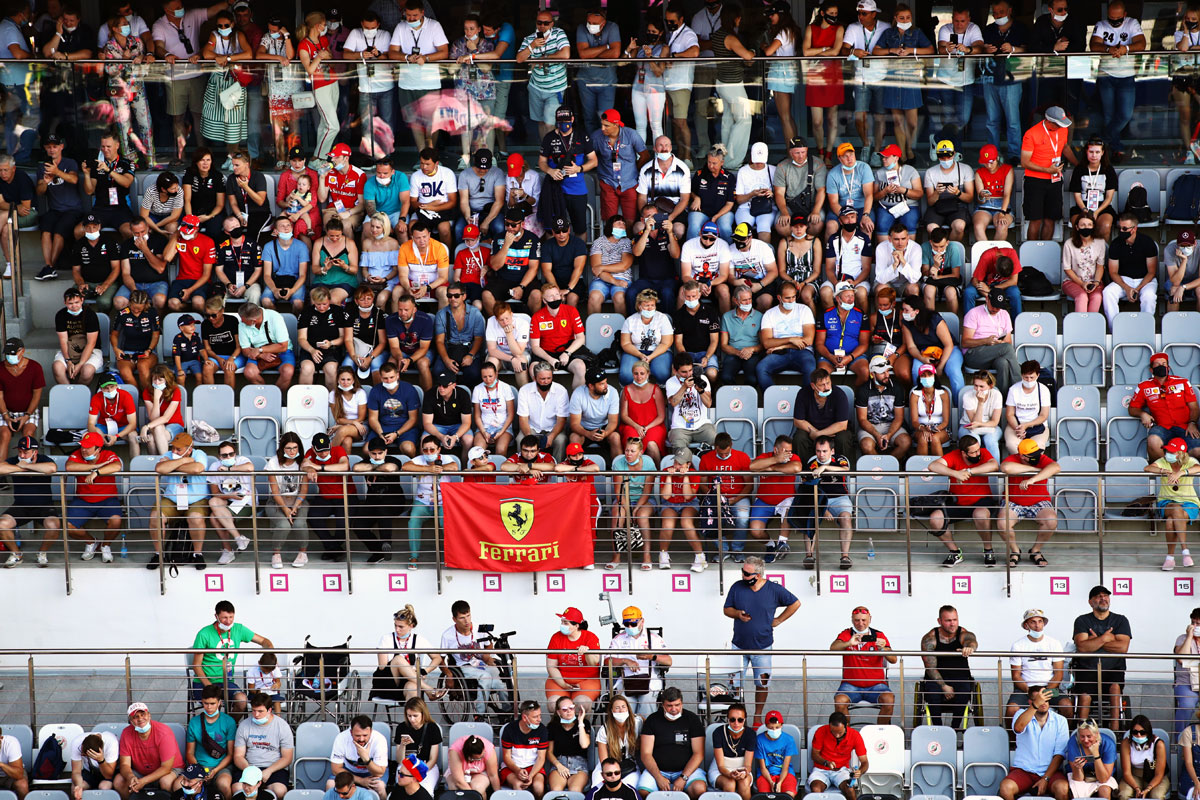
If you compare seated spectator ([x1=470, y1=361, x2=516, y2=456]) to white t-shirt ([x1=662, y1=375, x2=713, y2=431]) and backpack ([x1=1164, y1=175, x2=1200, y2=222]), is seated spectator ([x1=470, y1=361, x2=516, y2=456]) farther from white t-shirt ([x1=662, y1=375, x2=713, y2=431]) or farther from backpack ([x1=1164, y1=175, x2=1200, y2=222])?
backpack ([x1=1164, y1=175, x2=1200, y2=222])

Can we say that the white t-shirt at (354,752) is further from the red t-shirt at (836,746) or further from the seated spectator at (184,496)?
the red t-shirt at (836,746)

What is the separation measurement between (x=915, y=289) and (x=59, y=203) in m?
8.90

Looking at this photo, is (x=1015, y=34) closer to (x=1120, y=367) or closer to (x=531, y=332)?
(x=1120, y=367)

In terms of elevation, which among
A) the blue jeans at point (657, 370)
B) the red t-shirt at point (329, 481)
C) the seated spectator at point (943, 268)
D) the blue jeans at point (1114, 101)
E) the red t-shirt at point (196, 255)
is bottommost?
the red t-shirt at point (329, 481)

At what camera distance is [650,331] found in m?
16.1

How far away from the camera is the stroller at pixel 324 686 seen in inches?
550

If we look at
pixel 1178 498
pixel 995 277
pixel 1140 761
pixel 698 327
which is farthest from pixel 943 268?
pixel 1140 761

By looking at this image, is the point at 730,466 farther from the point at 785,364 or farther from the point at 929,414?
the point at 929,414

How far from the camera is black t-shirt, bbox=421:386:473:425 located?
15.4m

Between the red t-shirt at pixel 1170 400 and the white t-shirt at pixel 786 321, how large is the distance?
3.14 m

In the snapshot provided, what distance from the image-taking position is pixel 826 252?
16781 mm

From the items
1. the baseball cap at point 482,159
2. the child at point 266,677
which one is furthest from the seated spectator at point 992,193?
the child at point 266,677

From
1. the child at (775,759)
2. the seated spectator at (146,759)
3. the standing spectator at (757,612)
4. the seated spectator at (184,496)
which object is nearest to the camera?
the child at (775,759)

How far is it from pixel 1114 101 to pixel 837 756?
7936 mm
